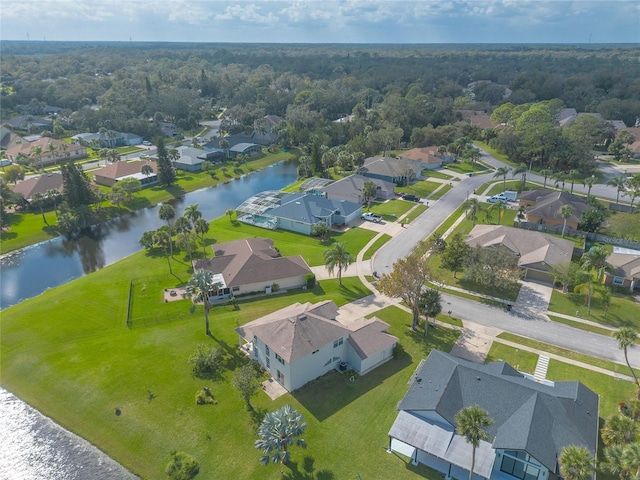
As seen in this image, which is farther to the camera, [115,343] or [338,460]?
[115,343]

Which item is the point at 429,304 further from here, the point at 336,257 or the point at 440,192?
the point at 440,192

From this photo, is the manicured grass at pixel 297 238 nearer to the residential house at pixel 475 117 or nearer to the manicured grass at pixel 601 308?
the manicured grass at pixel 601 308

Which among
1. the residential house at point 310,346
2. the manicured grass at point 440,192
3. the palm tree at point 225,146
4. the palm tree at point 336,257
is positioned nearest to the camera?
the residential house at point 310,346

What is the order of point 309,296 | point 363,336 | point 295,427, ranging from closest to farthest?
point 295,427 → point 363,336 → point 309,296

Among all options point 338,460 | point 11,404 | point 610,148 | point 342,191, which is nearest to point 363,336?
point 338,460

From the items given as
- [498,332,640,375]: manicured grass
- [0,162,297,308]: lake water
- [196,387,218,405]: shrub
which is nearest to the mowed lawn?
[196,387,218,405]: shrub

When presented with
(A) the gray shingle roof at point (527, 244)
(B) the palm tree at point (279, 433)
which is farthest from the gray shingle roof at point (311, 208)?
(B) the palm tree at point (279, 433)

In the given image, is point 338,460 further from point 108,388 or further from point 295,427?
point 108,388

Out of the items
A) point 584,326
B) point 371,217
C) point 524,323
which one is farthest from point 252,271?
point 584,326
